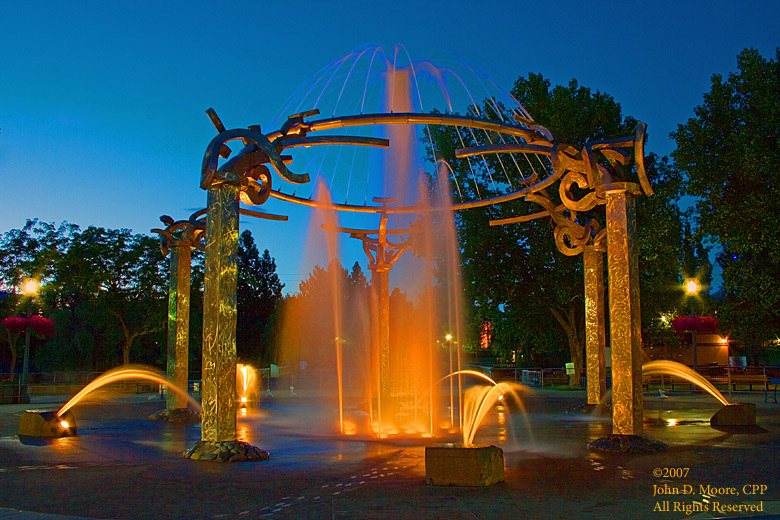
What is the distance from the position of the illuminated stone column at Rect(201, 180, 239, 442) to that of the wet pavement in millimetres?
892

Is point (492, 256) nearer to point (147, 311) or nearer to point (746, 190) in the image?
point (746, 190)

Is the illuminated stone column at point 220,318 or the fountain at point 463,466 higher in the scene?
the illuminated stone column at point 220,318

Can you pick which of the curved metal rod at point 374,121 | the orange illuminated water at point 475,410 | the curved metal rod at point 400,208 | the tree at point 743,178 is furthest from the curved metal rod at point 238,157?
the tree at point 743,178

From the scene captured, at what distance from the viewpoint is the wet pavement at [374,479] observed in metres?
6.47

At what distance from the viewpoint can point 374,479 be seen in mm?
8148

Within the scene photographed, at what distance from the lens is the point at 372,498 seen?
7.00 metres

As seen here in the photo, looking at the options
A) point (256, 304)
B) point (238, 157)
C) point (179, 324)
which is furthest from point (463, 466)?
point (256, 304)

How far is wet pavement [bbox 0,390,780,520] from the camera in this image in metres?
6.47

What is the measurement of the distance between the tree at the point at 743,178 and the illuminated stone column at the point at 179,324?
19.2 metres

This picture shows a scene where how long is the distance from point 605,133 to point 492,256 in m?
7.94

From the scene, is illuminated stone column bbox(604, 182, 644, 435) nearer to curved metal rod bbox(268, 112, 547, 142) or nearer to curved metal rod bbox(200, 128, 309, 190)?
curved metal rod bbox(268, 112, 547, 142)

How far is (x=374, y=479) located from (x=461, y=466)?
119cm

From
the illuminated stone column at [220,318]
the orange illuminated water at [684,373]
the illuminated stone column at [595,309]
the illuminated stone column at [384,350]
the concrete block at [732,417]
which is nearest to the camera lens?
the illuminated stone column at [220,318]

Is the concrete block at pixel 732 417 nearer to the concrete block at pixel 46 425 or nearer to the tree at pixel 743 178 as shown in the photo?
the tree at pixel 743 178
